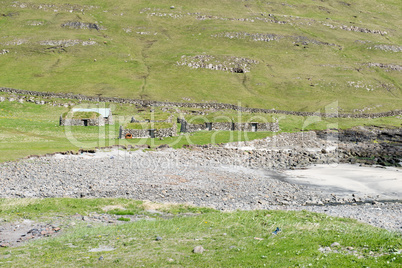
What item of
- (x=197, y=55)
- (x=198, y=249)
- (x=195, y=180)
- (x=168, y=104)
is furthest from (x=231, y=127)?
(x=197, y=55)

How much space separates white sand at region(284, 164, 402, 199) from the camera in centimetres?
3766

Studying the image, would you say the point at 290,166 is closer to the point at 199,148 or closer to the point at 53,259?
the point at 199,148

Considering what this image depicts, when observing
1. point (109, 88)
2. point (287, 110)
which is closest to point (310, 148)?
point (287, 110)

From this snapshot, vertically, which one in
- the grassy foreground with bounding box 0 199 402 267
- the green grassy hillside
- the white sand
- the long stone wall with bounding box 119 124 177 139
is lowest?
the white sand

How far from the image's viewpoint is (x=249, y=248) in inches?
688

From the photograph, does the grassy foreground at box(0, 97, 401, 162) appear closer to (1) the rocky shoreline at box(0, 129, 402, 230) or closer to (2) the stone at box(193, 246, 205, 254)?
(1) the rocky shoreline at box(0, 129, 402, 230)

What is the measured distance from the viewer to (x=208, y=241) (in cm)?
1873

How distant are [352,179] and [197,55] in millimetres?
102039

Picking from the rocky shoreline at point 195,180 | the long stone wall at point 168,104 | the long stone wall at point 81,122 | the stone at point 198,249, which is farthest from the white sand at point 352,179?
the long stone wall at point 168,104

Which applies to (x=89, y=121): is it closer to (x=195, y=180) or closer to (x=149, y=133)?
(x=149, y=133)

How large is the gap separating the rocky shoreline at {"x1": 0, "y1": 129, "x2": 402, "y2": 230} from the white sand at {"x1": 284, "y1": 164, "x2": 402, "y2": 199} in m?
1.89

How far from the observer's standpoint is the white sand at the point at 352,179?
37656mm

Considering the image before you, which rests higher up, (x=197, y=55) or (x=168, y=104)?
(x=197, y=55)

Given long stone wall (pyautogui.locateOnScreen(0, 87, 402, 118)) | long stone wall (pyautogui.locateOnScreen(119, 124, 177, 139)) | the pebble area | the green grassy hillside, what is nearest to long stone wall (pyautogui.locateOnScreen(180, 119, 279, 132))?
Answer: long stone wall (pyautogui.locateOnScreen(119, 124, 177, 139))
